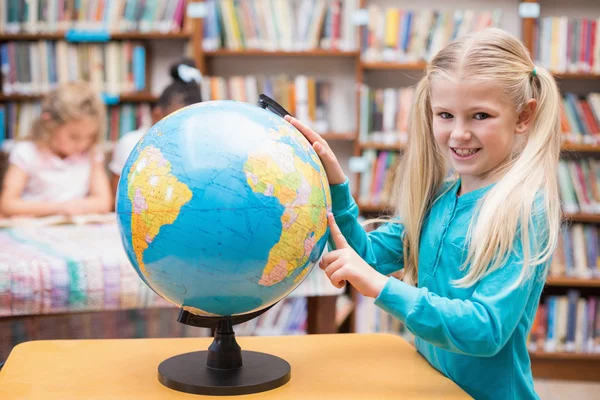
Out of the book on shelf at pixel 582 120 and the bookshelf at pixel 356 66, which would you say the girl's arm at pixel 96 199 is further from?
the book on shelf at pixel 582 120

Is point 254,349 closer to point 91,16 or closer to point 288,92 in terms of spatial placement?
point 288,92

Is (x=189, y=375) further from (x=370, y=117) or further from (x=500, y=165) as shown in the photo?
(x=370, y=117)

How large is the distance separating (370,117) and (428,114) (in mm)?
2975

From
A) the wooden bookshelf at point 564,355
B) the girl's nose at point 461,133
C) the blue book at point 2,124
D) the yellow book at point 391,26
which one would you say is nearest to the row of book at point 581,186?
the wooden bookshelf at point 564,355

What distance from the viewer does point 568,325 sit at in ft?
15.5

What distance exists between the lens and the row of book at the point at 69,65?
4891 mm

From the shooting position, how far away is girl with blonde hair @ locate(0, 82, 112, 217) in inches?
152

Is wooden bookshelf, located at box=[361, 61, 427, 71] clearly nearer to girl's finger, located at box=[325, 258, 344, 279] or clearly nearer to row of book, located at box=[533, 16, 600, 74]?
row of book, located at box=[533, 16, 600, 74]

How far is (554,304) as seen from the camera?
15.5 feet

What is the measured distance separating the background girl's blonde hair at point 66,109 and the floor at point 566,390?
2.94m

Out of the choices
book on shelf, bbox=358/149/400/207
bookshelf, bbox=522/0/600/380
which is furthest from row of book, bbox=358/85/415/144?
bookshelf, bbox=522/0/600/380

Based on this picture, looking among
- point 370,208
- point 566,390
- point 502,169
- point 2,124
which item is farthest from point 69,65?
point 502,169

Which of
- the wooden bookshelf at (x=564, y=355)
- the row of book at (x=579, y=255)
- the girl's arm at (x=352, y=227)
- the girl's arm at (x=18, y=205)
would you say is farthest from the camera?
the row of book at (x=579, y=255)

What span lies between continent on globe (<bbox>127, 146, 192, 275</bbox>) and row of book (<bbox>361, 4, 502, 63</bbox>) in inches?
138
